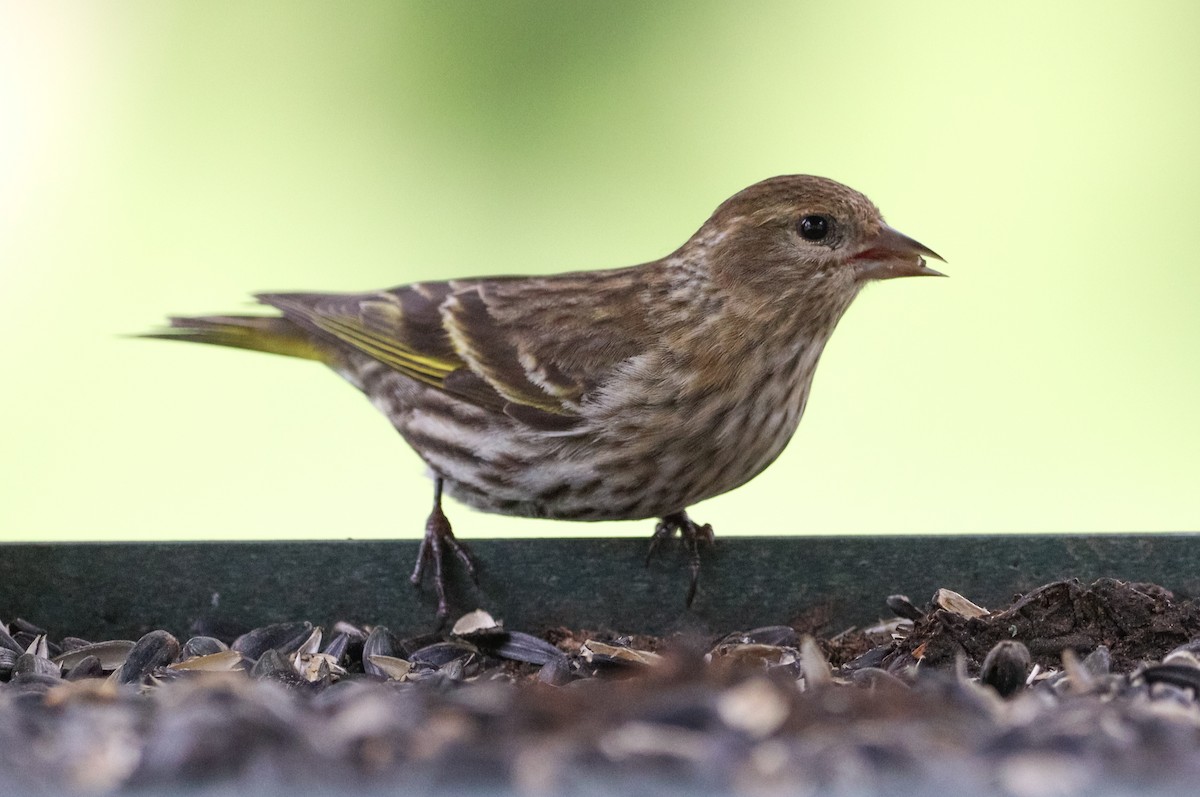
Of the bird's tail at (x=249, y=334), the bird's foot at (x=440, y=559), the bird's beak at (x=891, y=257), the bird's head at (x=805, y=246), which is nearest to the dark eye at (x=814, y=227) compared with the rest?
the bird's head at (x=805, y=246)

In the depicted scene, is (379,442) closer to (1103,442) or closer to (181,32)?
(181,32)

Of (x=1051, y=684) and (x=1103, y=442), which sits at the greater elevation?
(x=1103, y=442)

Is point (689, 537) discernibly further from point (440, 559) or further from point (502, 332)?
point (502, 332)

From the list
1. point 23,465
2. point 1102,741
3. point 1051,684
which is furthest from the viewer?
point 23,465

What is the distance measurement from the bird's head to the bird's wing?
0.98 feet

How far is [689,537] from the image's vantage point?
393 cm

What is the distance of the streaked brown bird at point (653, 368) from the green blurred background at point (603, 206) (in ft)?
10.0

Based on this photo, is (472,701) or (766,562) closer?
(472,701)

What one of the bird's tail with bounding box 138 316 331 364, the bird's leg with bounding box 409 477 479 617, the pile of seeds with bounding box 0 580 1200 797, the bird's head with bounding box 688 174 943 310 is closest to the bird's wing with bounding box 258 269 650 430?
the bird's tail with bounding box 138 316 331 364

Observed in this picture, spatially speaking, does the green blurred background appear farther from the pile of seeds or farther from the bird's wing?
the pile of seeds

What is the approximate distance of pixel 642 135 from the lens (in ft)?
26.2

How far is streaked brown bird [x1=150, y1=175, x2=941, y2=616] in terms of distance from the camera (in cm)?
410

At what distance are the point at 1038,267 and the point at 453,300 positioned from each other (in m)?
4.00

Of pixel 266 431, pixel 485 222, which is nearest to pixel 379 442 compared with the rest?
pixel 266 431
